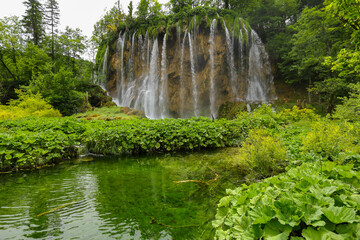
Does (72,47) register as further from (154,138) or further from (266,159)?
(266,159)

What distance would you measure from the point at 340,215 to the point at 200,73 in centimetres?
2116

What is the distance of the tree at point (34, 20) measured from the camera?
26.6m

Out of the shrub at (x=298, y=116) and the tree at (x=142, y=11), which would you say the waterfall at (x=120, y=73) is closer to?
the tree at (x=142, y=11)

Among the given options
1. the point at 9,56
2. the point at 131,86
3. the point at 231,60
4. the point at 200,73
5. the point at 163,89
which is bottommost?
the point at 163,89

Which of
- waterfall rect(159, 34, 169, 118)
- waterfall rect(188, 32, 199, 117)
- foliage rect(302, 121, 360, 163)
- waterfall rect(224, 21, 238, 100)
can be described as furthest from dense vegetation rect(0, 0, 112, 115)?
foliage rect(302, 121, 360, 163)

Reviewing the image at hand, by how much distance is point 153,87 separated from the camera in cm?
2239

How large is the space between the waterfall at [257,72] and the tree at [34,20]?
29015 mm

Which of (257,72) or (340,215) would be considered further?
(257,72)

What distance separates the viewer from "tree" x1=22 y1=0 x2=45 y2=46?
26562 mm

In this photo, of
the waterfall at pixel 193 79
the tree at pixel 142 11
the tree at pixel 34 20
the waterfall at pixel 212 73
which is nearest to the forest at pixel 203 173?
the waterfall at pixel 212 73

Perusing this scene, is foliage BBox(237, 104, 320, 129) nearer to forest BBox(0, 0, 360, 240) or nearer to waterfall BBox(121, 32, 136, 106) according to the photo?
A: forest BBox(0, 0, 360, 240)

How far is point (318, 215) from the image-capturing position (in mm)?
1203

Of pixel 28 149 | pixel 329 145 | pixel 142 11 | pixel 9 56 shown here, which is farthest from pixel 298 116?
pixel 9 56

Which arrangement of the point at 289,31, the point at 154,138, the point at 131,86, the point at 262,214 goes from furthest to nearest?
the point at 131,86, the point at 289,31, the point at 154,138, the point at 262,214
